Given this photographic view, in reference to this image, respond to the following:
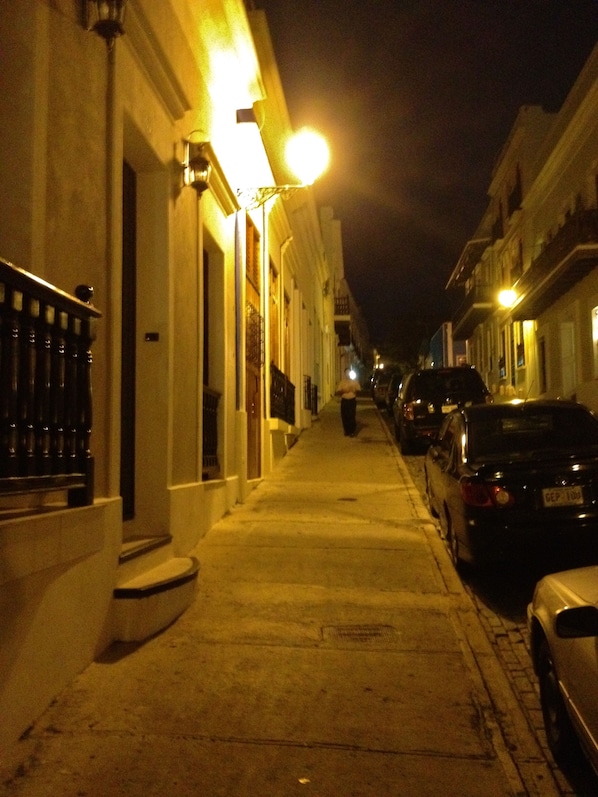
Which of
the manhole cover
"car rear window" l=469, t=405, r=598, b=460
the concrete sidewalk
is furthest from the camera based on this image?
"car rear window" l=469, t=405, r=598, b=460

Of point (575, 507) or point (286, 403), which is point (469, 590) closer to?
point (575, 507)

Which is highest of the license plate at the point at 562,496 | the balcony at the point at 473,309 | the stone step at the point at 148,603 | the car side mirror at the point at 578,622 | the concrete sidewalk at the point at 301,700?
the balcony at the point at 473,309

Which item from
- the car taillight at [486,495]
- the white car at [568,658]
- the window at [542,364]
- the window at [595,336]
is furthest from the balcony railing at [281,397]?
the window at [542,364]

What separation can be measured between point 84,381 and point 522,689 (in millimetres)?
3169

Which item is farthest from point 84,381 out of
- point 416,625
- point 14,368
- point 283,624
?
point 416,625

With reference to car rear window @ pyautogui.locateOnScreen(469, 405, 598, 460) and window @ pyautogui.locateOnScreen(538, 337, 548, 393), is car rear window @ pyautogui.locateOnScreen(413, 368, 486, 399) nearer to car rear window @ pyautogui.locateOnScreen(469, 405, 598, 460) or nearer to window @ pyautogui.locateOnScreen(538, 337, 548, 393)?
car rear window @ pyautogui.locateOnScreen(469, 405, 598, 460)

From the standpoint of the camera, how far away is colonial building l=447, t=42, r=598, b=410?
62.0 ft

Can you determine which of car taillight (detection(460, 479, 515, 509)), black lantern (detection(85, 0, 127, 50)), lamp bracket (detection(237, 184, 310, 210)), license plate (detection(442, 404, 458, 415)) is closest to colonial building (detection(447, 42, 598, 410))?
license plate (detection(442, 404, 458, 415))

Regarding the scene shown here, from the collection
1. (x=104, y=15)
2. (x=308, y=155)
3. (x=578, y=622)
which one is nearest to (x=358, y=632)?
(x=578, y=622)

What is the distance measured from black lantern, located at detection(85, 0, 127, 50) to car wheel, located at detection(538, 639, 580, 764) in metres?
A: 4.70

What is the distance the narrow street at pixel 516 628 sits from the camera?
3.62 metres

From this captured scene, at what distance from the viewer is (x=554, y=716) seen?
378 centimetres

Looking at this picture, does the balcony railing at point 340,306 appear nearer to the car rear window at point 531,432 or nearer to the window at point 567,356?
the window at point 567,356

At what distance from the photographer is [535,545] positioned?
6.16 m
